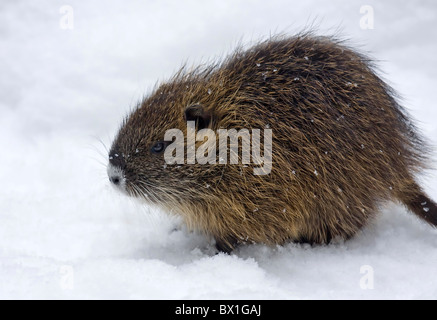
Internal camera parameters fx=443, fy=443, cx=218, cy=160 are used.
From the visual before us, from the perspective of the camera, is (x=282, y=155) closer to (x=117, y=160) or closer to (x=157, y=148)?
(x=157, y=148)

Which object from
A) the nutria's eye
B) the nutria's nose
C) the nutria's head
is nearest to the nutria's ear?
the nutria's head

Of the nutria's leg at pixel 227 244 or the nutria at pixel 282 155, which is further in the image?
the nutria's leg at pixel 227 244

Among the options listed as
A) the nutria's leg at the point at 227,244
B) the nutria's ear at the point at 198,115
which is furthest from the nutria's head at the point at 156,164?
the nutria's leg at the point at 227,244

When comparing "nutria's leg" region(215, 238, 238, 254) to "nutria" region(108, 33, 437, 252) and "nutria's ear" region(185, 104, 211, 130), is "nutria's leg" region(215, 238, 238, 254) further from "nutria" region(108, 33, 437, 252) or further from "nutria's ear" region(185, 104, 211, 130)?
"nutria's ear" region(185, 104, 211, 130)

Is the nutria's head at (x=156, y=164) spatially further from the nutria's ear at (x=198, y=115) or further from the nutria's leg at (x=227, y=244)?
the nutria's leg at (x=227, y=244)

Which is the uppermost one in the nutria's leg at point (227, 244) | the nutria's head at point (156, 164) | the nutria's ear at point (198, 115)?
the nutria's ear at point (198, 115)

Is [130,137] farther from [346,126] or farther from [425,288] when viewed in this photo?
[425,288]

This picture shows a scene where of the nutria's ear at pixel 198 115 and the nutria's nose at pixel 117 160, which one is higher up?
the nutria's ear at pixel 198 115

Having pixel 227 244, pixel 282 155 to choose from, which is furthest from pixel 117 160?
pixel 282 155

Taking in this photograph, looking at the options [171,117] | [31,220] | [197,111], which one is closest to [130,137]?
[171,117]
